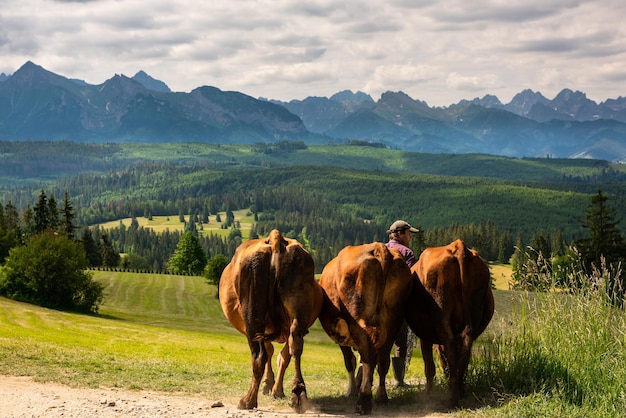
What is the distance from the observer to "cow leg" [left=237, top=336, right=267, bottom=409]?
1130cm

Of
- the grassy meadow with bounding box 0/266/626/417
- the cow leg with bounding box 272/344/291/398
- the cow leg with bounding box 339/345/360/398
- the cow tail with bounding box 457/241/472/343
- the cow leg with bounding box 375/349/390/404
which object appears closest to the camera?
the grassy meadow with bounding box 0/266/626/417

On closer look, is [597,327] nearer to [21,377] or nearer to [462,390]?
[462,390]

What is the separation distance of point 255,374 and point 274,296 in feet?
5.04

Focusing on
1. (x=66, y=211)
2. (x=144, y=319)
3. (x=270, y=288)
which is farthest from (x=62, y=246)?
(x=270, y=288)

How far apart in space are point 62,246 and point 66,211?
33.9 meters

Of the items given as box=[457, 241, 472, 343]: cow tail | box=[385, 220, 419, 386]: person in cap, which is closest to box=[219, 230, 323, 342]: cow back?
box=[457, 241, 472, 343]: cow tail

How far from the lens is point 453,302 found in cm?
1213

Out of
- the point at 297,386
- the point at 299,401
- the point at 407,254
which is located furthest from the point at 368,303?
the point at 407,254

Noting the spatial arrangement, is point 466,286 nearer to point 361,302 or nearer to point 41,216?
point 361,302

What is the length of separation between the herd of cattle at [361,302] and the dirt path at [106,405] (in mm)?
709

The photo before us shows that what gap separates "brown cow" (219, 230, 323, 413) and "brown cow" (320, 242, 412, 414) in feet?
1.64

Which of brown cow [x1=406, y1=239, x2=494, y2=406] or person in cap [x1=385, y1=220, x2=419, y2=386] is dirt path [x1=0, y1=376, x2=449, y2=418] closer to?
brown cow [x1=406, y1=239, x2=494, y2=406]

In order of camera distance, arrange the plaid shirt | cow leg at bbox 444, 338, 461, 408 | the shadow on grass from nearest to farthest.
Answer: the shadow on grass
cow leg at bbox 444, 338, 461, 408
the plaid shirt

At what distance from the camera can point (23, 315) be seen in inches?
1884
